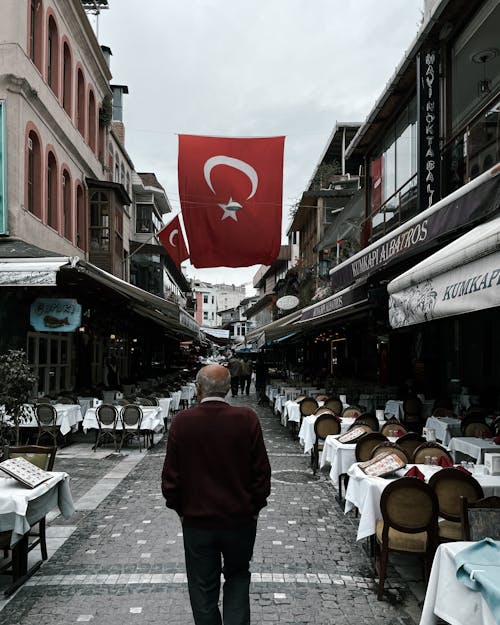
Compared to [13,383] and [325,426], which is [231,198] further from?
[13,383]

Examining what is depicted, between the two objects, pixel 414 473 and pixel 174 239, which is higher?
pixel 174 239

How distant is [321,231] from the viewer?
1261 inches

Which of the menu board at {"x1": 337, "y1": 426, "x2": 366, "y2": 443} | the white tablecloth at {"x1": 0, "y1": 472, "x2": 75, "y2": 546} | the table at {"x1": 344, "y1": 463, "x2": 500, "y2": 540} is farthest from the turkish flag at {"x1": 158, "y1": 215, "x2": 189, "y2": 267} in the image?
the table at {"x1": 344, "y1": 463, "x2": 500, "y2": 540}

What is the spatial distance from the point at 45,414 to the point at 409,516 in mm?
8861

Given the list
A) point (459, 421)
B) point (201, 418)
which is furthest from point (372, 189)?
point (201, 418)

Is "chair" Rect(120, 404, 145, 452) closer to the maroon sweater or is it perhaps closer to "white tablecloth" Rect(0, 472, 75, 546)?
"white tablecloth" Rect(0, 472, 75, 546)

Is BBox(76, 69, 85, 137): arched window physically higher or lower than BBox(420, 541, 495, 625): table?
higher

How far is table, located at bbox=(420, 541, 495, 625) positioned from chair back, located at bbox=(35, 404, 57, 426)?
9.67 meters

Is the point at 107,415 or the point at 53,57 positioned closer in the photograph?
the point at 107,415

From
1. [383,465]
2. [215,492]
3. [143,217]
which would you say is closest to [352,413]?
[383,465]

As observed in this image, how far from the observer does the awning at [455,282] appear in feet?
13.6

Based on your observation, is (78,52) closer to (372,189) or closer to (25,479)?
(372,189)

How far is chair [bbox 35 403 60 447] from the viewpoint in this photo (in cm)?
1195

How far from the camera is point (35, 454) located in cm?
615
